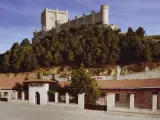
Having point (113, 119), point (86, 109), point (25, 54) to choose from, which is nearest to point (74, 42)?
point (25, 54)

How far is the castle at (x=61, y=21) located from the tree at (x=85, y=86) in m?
43.6

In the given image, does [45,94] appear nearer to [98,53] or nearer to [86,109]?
[86,109]

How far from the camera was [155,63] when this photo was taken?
167 feet

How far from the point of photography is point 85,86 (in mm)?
27297

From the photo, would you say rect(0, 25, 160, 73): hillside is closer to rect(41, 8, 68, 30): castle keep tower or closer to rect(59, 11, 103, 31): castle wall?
rect(59, 11, 103, 31): castle wall

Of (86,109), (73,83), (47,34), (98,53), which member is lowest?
(86,109)

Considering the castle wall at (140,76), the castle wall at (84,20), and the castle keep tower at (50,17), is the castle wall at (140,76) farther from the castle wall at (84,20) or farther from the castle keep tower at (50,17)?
the castle keep tower at (50,17)

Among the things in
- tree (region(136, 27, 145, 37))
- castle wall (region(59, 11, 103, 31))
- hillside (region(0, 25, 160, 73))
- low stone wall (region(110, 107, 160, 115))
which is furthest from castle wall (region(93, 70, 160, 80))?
castle wall (region(59, 11, 103, 31))

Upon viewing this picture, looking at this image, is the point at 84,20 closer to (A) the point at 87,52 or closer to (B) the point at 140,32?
(A) the point at 87,52

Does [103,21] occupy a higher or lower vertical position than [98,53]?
higher

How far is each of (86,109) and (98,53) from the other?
30581mm

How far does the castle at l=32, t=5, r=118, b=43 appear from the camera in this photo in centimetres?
7188

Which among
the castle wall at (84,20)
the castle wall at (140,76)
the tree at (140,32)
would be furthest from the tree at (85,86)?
the castle wall at (84,20)

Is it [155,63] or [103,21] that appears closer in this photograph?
[155,63]
